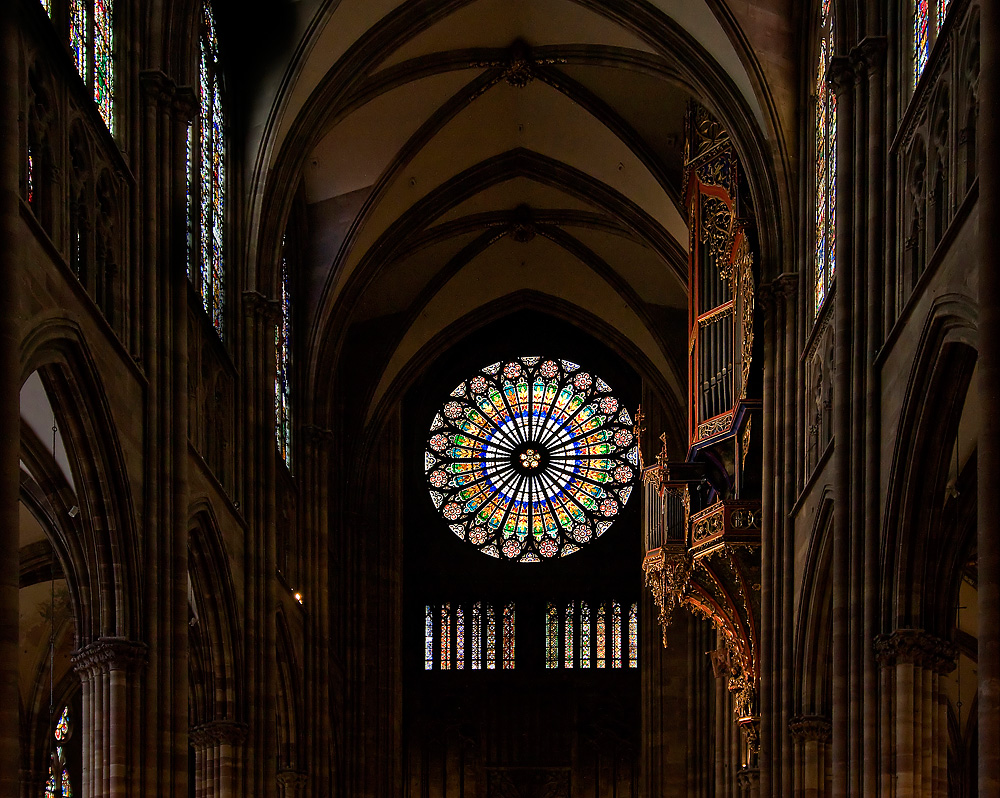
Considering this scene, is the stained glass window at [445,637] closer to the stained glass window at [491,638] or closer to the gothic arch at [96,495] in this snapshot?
the stained glass window at [491,638]

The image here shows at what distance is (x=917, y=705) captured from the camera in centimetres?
1695

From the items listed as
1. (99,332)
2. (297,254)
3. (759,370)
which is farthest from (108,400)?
(297,254)

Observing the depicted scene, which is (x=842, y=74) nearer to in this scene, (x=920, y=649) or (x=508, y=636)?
(x=920, y=649)

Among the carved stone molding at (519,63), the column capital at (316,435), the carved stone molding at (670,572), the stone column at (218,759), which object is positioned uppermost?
the carved stone molding at (519,63)

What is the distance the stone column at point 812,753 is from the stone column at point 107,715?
8544 mm

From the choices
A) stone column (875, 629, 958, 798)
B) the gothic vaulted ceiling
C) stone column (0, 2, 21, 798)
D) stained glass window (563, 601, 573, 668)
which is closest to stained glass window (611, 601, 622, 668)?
stained glass window (563, 601, 573, 668)

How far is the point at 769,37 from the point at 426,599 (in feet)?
54.5

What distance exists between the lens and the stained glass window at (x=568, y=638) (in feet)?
123

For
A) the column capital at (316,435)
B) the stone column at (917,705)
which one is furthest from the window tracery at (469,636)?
the stone column at (917,705)

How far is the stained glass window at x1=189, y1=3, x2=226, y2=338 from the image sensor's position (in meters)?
24.0

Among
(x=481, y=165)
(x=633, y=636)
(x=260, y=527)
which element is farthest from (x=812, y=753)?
(x=633, y=636)

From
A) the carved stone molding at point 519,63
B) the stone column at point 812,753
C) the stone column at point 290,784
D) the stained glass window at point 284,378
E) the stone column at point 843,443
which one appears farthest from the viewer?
the stained glass window at point 284,378

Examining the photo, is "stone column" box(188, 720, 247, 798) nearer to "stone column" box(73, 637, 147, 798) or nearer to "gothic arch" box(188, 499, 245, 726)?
"gothic arch" box(188, 499, 245, 726)

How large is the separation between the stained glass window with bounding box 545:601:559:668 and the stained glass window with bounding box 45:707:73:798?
1053cm
